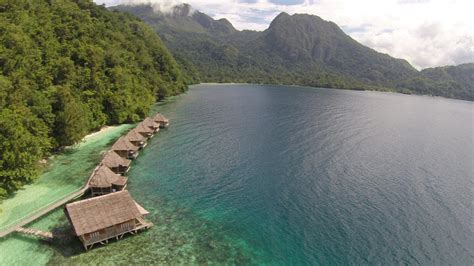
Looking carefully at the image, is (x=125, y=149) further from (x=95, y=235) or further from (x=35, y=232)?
(x=95, y=235)

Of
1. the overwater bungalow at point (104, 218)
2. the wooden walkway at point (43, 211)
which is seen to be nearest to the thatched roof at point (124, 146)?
the wooden walkway at point (43, 211)

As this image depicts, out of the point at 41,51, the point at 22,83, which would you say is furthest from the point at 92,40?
the point at 22,83

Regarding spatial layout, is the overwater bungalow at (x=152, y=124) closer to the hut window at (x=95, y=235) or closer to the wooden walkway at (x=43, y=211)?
the wooden walkway at (x=43, y=211)

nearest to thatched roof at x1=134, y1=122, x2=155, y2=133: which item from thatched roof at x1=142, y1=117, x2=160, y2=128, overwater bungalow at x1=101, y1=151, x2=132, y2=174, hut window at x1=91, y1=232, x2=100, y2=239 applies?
thatched roof at x1=142, y1=117, x2=160, y2=128

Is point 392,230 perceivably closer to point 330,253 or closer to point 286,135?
point 330,253

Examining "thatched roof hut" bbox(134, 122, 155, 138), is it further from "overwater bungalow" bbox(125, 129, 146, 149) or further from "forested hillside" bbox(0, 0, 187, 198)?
"forested hillside" bbox(0, 0, 187, 198)

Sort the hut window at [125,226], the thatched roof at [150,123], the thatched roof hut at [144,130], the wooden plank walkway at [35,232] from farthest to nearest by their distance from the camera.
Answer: the thatched roof at [150,123] < the thatched roof hut at [144,130] < the hut window at [125,226] < the wooden plank walkway at [35,232]
